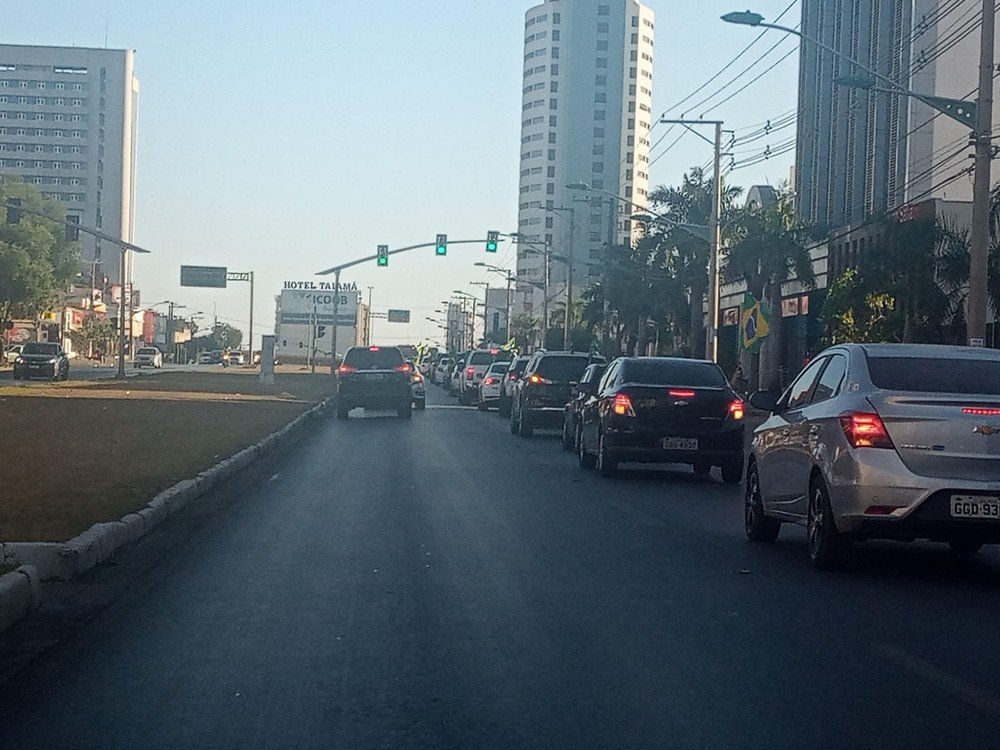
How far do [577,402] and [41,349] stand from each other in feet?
131

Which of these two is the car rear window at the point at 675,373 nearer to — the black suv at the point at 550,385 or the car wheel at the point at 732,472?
the car wheel at the point at 732,472

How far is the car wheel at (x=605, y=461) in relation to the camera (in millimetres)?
19484

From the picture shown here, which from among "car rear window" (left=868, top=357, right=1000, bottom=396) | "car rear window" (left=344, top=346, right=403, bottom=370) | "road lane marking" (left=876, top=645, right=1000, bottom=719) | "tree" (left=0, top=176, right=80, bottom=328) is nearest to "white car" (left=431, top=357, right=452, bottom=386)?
"tree" (left=0, top=176, right=80, bottom=328)

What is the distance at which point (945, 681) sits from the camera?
7055 millimetres

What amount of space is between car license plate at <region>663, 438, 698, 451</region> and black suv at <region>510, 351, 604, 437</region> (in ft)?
34.7

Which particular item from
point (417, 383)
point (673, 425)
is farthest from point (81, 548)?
point (417, 383)

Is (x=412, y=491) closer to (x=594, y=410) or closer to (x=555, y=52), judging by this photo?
(x=594, y=410)

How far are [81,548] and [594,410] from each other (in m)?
11.1

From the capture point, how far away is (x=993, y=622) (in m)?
8.83

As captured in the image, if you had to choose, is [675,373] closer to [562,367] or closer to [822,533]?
[822,533]

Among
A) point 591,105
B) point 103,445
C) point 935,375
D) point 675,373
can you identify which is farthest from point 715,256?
point 591,105

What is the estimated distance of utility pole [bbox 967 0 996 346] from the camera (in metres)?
22.9

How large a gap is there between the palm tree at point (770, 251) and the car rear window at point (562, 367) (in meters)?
23.0

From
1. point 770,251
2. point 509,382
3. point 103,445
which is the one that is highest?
point 770,251
